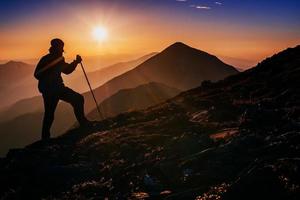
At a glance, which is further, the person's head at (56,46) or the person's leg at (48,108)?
the person's leg at (48,108)

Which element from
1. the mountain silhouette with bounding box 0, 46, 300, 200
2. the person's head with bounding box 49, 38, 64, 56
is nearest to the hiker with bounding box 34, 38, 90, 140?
the person's head with bounding box 49, 38, 64, 56

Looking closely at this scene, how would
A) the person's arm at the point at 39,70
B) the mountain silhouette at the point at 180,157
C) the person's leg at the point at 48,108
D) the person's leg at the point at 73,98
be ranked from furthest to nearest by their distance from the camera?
the person's leg at the point at 73,98
the person's leg at the point at 48,108
the person's arm at the point at 39,70
the mountain silhouette at the point at 180,157

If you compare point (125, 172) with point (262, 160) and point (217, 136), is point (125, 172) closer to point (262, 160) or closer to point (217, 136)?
point (217, 136)

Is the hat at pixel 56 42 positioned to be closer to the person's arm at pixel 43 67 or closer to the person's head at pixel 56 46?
the person's head at pixel 56 46

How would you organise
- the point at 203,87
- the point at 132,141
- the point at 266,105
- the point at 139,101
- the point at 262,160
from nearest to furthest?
1. the point at 262,160
2. the point at 132,141
3. the point at 266,105
4. the point at 203,87
5. the point at 139,101

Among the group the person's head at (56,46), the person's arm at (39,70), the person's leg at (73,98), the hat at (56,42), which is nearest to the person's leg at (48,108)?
the person's leg at (73,98)

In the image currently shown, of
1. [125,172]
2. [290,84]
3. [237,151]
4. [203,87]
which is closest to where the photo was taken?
[237,151]

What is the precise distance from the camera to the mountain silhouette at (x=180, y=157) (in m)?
9.62

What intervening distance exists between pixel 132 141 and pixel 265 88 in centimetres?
862

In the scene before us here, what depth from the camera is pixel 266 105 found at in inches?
680

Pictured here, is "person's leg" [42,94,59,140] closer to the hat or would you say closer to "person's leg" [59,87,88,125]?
"person's leg" [59,87,88,125]

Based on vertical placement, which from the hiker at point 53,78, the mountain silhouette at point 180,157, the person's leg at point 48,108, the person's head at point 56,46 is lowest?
the mountain silhouette at point 180,157

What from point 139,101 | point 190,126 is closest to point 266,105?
point 190,126

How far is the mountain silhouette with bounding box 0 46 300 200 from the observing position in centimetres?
962
